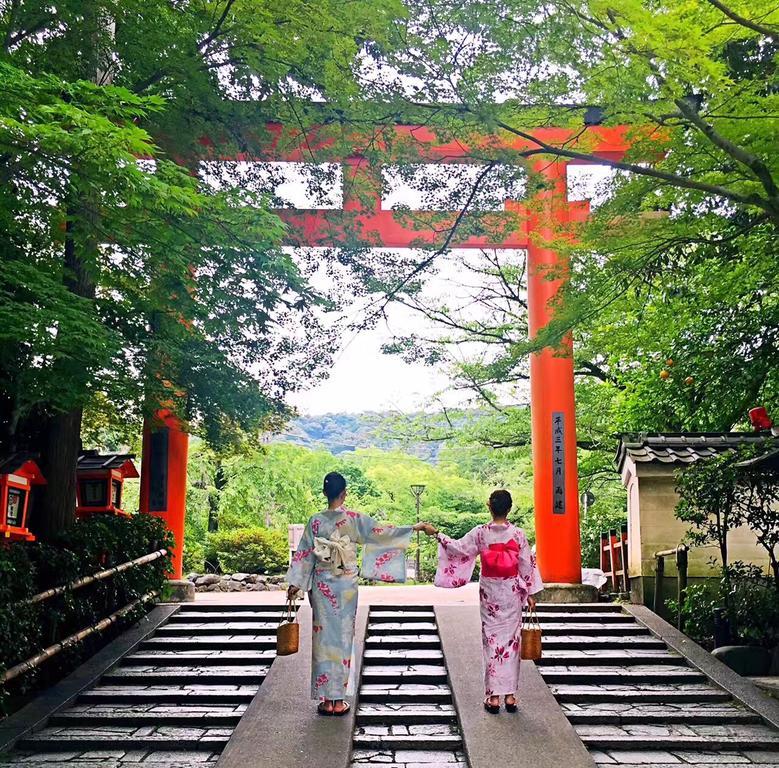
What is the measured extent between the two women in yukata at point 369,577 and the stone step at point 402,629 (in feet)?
7.16

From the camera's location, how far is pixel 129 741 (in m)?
5.70

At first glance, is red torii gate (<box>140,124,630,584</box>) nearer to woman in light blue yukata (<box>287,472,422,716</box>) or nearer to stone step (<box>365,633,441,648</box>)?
stone step (<box>365,633,441,648</box>)

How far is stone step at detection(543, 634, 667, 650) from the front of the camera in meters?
8.21

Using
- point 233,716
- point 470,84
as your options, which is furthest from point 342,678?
point 470,84

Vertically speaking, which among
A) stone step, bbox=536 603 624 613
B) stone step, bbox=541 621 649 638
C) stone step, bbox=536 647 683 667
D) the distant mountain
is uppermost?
the distant mountain

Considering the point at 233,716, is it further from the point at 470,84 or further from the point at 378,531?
the point at 470,84

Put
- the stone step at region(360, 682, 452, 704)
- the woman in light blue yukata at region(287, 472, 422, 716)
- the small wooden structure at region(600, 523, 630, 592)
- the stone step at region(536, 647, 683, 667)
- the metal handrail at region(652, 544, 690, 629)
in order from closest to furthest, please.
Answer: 1. the woman in light blue yukata at region(287, 472, 422, 716)
2. the stone step at region(360, 682, 452, 704)
3. the stone step at region(536, 647, 683, 667)
4. the metal handrail at region(652, 544, 690, 629)
5. the small wooden structure at region(600, 523, 630, 592)

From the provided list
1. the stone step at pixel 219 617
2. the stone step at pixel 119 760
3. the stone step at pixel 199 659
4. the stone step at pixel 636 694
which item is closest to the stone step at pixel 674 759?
the stone step at pixel 636 694

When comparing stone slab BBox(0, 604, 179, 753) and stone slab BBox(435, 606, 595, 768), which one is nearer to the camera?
stone slab BBox(435, 606, 595, 768)

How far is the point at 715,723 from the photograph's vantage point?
20.4 ft

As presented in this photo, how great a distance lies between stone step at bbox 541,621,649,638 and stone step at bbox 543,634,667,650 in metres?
0.24

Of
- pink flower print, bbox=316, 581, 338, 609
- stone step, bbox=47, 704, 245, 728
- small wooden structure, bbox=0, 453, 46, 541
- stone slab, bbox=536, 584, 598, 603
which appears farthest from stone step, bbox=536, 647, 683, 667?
small wooden structure, bbox=0, 453, 46, 541

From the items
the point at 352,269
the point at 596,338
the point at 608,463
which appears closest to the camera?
the point at 352,269

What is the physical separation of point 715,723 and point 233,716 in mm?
3721
